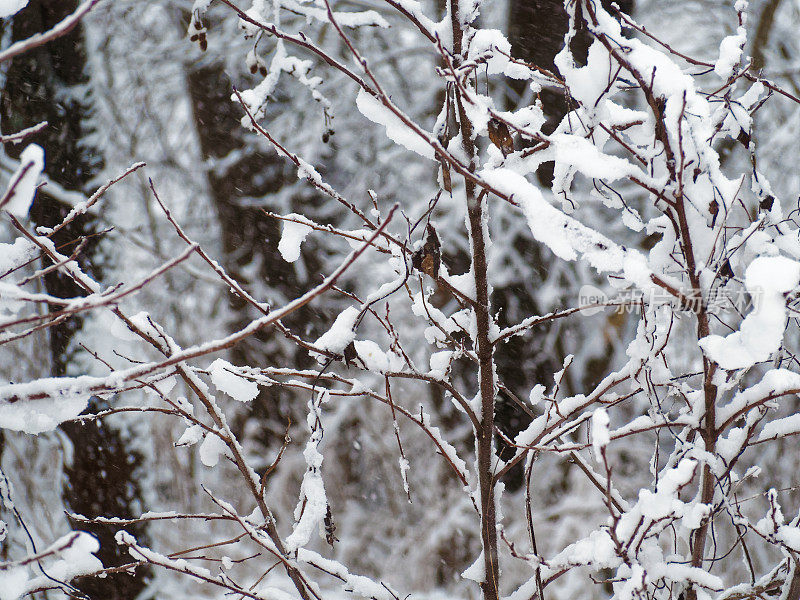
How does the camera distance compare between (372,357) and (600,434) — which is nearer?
(600,434)

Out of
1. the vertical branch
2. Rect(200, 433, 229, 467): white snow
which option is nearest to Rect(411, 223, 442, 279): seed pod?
the vertical branch

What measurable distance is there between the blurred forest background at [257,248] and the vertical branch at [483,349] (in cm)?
254

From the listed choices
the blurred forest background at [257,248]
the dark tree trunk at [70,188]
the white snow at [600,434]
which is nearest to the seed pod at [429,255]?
the white snow at [600,434]

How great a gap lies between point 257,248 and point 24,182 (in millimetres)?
3630

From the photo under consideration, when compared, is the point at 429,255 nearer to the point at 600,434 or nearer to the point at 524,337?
the point at 600,434

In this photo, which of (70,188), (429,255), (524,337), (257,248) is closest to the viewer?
(429,255)

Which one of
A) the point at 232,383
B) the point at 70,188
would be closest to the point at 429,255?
the point at 232,383

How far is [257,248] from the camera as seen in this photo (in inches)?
164

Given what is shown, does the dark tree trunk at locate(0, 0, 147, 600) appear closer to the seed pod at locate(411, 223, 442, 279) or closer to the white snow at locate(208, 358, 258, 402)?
the white snow at locate(208, 358, 258, 402)

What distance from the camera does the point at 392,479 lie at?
13.5 ft

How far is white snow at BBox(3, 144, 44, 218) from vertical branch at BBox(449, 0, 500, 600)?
585 mm

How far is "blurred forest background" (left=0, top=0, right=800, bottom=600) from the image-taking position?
3742 mm

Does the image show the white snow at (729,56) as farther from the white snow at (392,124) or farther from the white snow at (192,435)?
the white snow at (192,435)

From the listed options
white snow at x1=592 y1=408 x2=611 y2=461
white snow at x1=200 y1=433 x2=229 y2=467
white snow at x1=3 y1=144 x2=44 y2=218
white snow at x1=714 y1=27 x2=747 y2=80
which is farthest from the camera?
white snow at x1=200 y1=433 x2=229 y2=467
